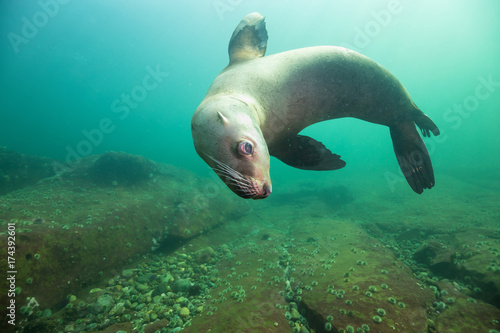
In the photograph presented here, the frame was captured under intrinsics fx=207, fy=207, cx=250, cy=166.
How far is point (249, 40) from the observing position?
334cm


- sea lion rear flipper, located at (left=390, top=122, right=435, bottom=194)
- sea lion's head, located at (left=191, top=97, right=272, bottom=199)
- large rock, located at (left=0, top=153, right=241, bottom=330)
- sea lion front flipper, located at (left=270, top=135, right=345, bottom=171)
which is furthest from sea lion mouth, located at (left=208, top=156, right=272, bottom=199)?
sea lion rear flipper, located at (left=390, top=122, right=435, bottom=194)

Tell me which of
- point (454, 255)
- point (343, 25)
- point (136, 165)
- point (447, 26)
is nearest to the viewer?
point (454, 255)

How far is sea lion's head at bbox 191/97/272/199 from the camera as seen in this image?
4.53 ft

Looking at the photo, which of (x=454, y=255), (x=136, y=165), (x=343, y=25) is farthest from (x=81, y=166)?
(x=343, y=25)

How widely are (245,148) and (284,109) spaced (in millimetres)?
1154

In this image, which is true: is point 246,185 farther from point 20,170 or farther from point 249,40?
point 20,170

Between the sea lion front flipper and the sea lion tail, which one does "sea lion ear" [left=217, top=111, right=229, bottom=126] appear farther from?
the sea lion tail

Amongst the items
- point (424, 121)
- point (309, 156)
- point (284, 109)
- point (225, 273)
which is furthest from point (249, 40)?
point (225, 273)

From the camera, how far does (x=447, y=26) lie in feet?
179

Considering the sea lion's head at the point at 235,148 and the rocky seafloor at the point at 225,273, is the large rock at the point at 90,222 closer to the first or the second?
the rocky seafloor at the point at 225,273

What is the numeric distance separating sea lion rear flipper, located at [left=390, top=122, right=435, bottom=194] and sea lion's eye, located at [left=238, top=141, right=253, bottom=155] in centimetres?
327

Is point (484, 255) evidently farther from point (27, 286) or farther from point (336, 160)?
point (27, 286)

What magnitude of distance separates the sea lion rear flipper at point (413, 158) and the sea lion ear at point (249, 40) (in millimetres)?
2675

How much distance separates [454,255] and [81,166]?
1092 centimetres
